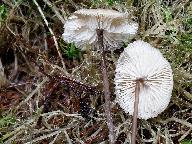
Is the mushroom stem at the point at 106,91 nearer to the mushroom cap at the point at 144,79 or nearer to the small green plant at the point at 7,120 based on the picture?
the mushroom cap at the point at 144,79

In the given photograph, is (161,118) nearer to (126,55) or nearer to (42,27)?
(126,55)

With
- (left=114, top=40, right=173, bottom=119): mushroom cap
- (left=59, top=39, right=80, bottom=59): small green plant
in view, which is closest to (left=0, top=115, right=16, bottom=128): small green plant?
(left=59, top=39, right=80, bottom=59): small green plant

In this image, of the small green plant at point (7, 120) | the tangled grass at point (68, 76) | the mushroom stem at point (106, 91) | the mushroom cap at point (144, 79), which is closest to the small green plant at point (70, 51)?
the tangled grass at point (68, 76)

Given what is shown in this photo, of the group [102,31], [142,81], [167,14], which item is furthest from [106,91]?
[167,14]

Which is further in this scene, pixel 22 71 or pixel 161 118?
pixel 22 71

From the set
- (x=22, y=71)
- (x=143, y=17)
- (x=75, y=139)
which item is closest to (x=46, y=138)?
(x=75, y=139)
